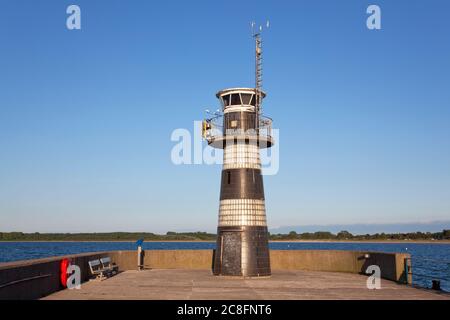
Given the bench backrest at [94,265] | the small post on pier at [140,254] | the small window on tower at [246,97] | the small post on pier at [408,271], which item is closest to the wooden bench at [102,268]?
the bench backrest at [94,265]

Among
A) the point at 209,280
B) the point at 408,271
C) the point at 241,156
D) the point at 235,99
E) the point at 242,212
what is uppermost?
the point at 235,99

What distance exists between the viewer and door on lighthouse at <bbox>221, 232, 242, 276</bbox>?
2414cm

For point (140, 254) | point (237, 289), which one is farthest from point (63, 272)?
point (140, 254)

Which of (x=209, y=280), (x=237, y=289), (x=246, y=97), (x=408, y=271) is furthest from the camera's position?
(x=246, y=97)

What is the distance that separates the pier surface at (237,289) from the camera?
16578 millimetres

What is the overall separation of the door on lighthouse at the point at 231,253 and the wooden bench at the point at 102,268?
601cm

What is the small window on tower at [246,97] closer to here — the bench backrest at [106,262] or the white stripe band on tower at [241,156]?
the white stripe band on tower at [241,156]

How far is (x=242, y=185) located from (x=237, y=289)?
272 inches

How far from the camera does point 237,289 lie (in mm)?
18750

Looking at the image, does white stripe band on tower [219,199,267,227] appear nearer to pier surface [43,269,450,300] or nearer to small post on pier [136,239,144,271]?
pier surface [43,269,450,300]

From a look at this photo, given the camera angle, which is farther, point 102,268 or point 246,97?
point 246,97

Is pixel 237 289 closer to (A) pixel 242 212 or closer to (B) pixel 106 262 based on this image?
(A) pixel 242 212
